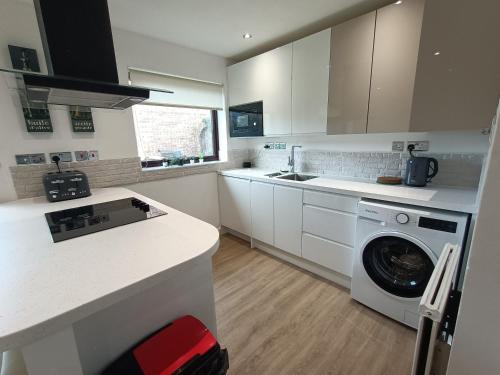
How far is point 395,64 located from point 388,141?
68 cm

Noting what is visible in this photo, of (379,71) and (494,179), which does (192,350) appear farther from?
(379,71)

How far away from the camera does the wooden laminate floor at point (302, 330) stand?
4.46 feet

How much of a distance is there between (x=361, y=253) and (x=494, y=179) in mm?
1239

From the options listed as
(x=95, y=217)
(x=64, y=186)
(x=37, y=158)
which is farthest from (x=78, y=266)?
(x=37, y=158)

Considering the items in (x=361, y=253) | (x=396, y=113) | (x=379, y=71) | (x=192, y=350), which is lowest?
(x=361, y=253)

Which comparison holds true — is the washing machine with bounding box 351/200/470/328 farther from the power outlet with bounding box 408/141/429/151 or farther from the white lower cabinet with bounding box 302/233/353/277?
the power outlet with bounding box 408/141/429/151

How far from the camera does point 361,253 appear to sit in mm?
1720

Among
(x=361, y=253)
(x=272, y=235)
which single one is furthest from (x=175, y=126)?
(x=361, y=253)

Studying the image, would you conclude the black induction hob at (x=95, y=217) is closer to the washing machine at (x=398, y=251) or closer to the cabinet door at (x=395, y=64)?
the washing machine at (x=398, y=251)

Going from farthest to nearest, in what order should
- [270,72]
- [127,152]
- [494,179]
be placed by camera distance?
[270,72] < [127,152] < [494,179]

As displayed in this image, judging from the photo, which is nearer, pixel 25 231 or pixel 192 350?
pixel 192 350

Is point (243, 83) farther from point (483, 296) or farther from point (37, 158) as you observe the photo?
point (483, 296)

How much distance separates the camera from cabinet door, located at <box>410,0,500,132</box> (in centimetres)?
122

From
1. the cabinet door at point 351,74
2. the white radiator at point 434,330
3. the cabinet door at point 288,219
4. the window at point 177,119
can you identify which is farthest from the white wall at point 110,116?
the white radiator at point 434,330
